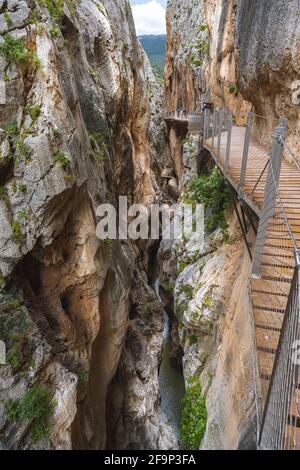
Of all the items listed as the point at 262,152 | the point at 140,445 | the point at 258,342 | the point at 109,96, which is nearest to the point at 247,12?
the point at 262,152

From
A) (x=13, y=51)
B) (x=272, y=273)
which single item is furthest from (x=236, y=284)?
(x=13, y=51)

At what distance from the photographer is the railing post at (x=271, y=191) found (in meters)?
4.33

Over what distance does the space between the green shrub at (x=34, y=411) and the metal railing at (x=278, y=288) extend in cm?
425

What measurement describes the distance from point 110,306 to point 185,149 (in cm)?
1104

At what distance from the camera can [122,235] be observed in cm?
Result: 1255

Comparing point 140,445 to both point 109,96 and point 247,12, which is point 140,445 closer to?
point 109,96

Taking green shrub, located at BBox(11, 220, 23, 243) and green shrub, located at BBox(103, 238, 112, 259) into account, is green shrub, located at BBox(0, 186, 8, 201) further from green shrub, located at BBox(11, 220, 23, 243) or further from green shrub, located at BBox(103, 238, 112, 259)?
green shrub, located at BBox(103, 238, 112, 259)

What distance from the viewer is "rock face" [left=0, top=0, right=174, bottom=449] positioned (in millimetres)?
5914

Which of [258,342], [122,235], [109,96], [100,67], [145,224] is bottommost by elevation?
[145,224]

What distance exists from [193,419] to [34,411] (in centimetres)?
422

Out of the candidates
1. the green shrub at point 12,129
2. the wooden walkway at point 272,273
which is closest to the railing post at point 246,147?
the wooden walkway at point 272,273

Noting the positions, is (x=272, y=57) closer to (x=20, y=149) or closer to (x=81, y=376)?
(x=20, y=149)

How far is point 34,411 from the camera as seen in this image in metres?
5.48

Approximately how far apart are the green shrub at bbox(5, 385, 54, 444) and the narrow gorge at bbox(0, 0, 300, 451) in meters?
0.02
